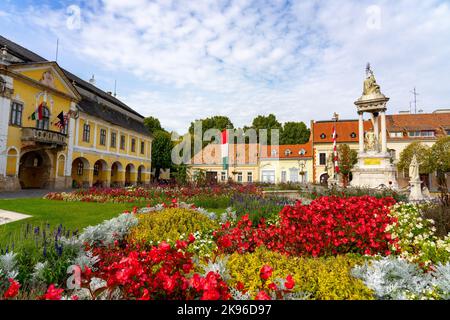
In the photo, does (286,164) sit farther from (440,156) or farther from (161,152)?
(161,152)

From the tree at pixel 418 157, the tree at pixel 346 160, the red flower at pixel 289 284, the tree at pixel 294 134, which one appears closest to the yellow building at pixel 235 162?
the tree at pixel 294 134

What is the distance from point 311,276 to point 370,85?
80.1ft

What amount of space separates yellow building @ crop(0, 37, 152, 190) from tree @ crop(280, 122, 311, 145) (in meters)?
32.3

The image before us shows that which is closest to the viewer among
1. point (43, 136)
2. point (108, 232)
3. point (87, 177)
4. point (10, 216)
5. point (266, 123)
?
point (108, 232)

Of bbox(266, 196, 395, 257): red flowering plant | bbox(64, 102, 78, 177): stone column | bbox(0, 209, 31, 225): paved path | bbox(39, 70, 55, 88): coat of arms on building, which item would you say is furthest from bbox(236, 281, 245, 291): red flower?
bbox(64, 102, 78, 177): stone column

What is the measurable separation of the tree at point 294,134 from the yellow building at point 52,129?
106 ft

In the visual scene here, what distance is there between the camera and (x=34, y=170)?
2469cm

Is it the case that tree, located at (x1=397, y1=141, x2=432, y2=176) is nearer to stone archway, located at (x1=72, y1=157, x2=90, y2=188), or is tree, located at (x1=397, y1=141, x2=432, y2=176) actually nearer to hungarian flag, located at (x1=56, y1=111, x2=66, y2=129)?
stone archway, located at (x1=72, y1=157, x2=90, y2=188)

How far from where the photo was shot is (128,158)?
3622 centimetres

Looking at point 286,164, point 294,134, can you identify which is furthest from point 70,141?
point 294,134

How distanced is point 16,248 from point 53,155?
77.1 feet

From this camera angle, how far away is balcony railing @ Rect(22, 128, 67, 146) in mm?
20938

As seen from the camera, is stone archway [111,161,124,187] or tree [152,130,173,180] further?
tree [152,130,173,180]
